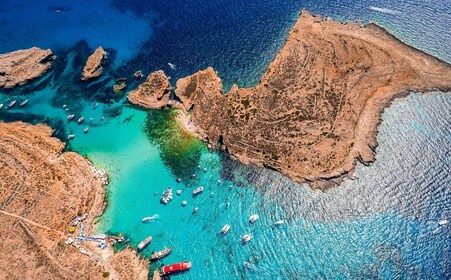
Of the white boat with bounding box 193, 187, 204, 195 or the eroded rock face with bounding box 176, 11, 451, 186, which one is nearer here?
the white boat with bounding box 193, 187, 204, 195

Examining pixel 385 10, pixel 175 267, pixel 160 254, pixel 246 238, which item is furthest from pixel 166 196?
pixel 385 10

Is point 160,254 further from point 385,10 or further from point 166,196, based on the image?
point 385,10

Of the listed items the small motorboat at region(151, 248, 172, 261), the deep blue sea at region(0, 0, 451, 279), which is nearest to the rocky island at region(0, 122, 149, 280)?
the small motorboat at region(151, 248, 172, 261)

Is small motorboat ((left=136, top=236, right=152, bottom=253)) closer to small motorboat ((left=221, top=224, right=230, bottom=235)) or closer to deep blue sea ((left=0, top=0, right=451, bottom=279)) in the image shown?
deep blue sea ((left=0, top=0, right=451, bottom=279))

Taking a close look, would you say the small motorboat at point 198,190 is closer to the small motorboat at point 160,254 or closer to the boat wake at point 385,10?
the small motorboat at point 160,254

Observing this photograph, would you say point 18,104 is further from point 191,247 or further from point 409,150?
point 409,150

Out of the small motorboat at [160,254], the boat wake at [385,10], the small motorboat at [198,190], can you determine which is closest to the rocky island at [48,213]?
the small motorboat at [160,254]
